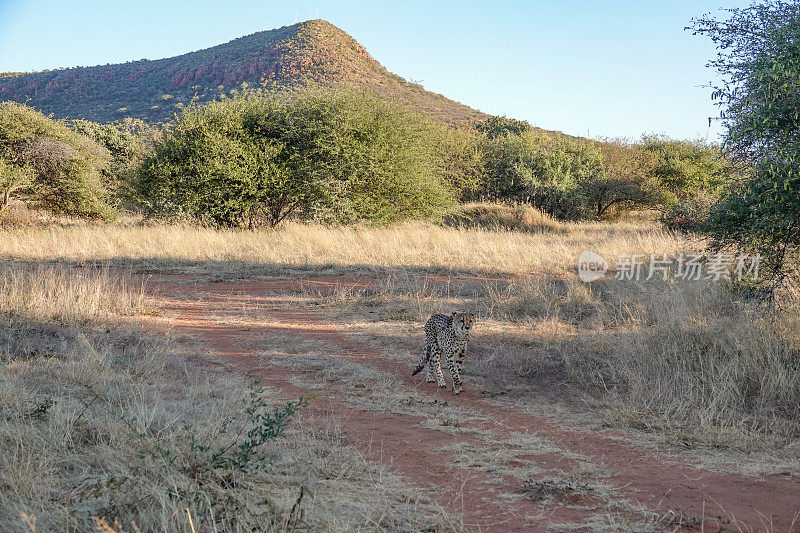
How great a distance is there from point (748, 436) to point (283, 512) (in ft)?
12.3

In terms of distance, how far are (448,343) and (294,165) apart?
625 inches

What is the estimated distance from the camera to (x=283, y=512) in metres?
3.05

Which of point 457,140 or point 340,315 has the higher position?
point 457,140

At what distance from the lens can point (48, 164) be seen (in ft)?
68.7

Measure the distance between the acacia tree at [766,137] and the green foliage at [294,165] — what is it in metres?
13.2

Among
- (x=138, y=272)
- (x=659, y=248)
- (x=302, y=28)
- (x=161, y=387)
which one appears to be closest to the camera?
(x=161, y=387)

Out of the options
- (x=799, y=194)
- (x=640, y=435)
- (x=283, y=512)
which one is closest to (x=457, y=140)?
(x=799, y=194)

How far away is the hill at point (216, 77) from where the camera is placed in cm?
5862

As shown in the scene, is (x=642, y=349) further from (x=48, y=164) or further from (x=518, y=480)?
(x=48, y=164)

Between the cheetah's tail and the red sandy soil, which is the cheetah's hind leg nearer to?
the cheetah's tail

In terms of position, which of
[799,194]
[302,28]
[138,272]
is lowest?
[138,272]

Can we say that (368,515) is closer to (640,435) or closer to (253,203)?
(640,435)

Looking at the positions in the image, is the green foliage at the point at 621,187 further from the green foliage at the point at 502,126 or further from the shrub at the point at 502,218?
the green foliage at the point at 502,126

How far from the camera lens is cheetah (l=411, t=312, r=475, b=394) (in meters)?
6.25
